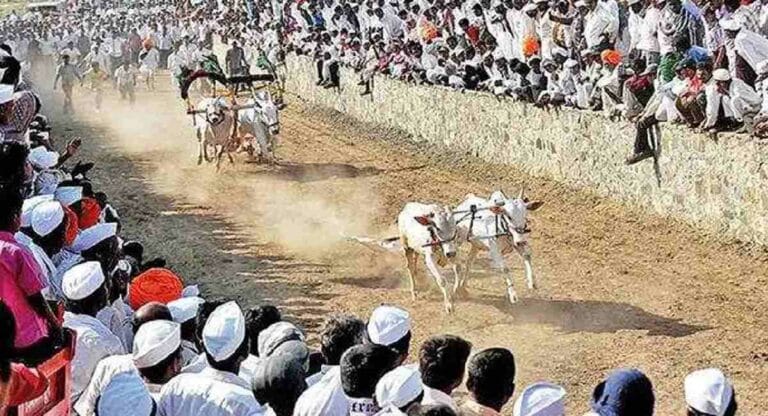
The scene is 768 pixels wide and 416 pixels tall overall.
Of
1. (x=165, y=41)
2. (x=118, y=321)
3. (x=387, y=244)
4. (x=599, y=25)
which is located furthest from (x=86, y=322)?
(x=165, y=41)

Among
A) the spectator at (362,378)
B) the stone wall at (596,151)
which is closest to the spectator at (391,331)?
the spectator at (362,378)

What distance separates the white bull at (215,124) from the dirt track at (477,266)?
509 mm

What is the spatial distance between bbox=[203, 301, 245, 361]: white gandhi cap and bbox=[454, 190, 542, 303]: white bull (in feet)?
22.7

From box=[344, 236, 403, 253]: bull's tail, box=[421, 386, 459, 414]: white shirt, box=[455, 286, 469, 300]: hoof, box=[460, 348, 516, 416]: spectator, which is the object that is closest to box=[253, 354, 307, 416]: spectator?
box=[421, 386, 459, 414]: white shirt

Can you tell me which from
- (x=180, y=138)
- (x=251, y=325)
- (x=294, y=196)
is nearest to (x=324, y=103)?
(x=180, y=138)

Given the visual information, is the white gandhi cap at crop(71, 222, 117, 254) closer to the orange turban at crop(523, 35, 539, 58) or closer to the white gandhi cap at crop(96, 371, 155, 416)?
the white gandhi cap at crop(96, 371, 155, 416)

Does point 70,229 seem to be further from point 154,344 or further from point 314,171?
point 314,171

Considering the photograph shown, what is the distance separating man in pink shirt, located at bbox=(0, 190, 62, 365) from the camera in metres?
5.78

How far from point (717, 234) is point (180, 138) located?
15324 mm

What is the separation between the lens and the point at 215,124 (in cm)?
2145

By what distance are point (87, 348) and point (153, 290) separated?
1.87 metres

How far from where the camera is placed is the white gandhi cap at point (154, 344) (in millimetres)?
6203

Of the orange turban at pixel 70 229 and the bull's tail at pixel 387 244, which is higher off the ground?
the orange turban at pixel 70 229

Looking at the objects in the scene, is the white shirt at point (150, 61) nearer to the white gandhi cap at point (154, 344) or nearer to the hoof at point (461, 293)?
the hoof at point (461, 293)
